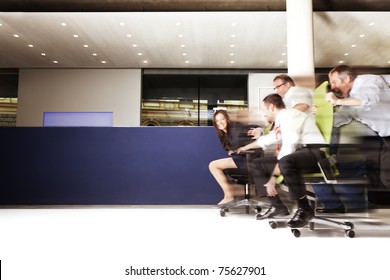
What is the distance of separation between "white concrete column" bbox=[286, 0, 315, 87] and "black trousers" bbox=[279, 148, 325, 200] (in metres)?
2.65

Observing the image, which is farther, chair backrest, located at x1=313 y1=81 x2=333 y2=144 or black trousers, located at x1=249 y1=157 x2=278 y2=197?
black trousers, located at x1=249 y1=157 x2=278 y2=197

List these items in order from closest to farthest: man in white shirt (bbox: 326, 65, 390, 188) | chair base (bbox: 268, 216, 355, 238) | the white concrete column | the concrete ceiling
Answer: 1. man in white shirt (bbox: 326, 65, 390, 188)
2. chair base (bbox: 268, 216, 355, 238)
3. the white concrete column
4. the concrete ceiling

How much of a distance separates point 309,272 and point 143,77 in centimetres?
803

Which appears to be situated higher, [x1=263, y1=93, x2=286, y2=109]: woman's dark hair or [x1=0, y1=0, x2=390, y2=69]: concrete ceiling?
[x1=0, y1=0, x2=390, y2=69]: concrete ceiling

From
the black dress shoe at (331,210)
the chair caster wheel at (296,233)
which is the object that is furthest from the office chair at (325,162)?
the black dress shoe at (331,210)

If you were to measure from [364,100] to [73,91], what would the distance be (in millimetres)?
8190

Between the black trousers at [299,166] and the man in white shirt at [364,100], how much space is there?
25 centimetres

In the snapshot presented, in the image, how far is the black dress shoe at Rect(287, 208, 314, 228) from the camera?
200cm

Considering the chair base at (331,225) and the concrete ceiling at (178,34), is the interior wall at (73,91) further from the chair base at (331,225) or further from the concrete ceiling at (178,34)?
the chair base at (331,225)

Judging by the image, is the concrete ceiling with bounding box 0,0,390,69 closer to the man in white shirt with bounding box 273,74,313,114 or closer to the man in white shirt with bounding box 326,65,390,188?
the man in white shirt with bounding box 273,74,313,114

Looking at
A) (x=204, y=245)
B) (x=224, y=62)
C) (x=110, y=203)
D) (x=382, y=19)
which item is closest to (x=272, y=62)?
(x=224, y=62)

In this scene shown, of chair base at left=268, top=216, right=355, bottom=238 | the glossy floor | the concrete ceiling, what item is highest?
the concrete ceiling

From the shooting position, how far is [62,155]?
3992 millimetres

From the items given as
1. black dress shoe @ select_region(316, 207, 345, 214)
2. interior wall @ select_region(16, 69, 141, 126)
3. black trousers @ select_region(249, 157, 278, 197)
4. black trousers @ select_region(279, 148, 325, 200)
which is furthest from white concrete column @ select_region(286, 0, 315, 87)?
interior wall @ select_region(16, 69, 141, 126)
